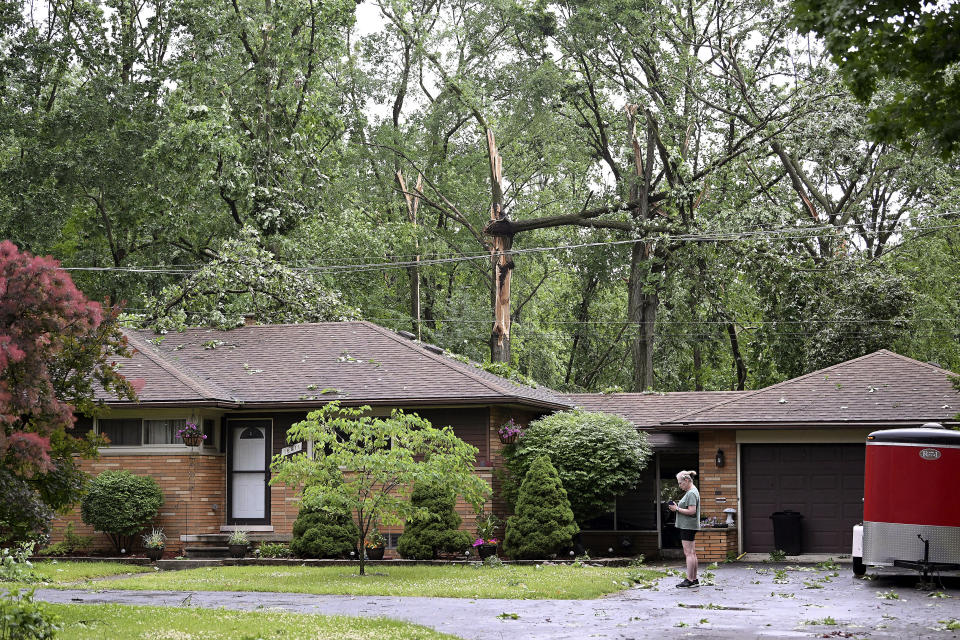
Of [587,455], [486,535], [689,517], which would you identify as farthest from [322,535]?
[689,517]

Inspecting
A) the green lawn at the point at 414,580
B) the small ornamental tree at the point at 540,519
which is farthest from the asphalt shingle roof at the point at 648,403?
the green lawn at the point at 414,580

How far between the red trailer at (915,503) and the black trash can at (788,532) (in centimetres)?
520

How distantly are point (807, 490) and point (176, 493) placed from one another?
43.4 feet

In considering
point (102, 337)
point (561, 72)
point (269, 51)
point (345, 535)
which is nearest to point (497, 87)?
point (561, 72)

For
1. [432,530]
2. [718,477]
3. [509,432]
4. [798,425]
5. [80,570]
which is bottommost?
[80,570]

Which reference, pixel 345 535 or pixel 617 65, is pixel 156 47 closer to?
pixel 617 65

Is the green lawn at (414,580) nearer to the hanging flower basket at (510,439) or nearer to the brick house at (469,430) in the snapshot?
the brick house at (469,430)

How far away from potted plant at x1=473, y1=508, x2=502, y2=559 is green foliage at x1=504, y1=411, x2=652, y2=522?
729 mm

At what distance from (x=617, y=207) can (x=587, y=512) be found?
15.3m

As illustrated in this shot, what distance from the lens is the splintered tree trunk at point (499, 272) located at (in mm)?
38281

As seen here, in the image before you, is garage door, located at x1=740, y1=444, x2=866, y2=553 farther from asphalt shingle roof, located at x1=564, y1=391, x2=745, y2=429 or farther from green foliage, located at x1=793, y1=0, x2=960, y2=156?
green foliage, located at x1=793, y1=0, x2=960, y2=156

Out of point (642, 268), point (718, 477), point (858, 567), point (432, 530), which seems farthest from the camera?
point (642, 268)

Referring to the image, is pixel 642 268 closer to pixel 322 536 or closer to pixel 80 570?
pixel 322 536

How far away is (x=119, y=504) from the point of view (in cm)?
2206
